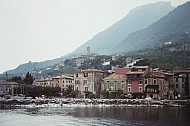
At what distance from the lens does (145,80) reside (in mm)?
33656

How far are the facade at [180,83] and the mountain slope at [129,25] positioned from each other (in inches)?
2588

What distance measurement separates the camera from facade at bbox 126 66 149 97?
3372cm

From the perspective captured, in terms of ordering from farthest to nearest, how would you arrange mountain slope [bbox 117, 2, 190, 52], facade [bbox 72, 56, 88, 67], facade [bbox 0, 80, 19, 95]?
1. facade [bbox 72, 56, 88, 67]
2. mountain slope [bbox 117, 2, 190, 52]
3. facade [bbox 0, 80, 19, 95]

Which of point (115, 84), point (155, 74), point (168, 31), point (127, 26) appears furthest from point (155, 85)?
point (127, 26)

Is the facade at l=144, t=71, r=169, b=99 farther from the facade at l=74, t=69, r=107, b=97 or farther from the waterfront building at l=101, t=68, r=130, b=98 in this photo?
the facade at l=74, t=69, r=107, b=97

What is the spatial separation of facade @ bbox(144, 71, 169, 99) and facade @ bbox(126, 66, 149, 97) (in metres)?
0.38

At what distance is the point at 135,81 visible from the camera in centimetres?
3416

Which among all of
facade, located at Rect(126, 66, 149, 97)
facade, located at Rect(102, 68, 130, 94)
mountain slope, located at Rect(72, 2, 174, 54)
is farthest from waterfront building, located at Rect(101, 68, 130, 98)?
mountain slope, located at Rect(72, 2, 174, 54)

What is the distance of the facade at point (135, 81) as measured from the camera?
1328 inches

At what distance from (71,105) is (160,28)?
50.9 m

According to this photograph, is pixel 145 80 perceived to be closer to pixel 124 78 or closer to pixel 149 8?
pixel 124 78

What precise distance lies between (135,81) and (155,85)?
6.16 ft

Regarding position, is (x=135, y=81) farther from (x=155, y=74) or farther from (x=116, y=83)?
(x=116, y=83)

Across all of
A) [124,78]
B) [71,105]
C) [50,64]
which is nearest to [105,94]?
[124,78]
